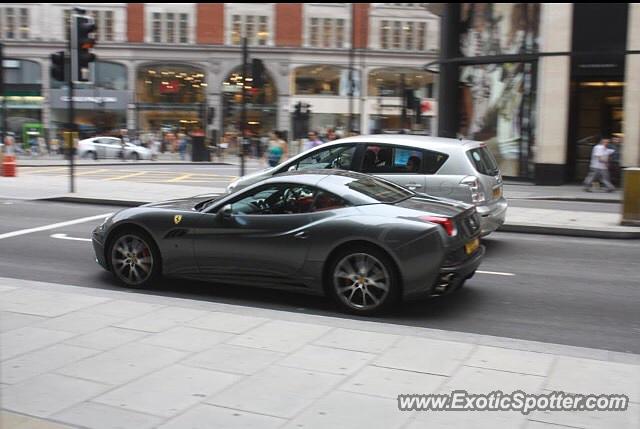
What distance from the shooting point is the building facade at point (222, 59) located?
5434cm

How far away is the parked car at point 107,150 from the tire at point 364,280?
115 feet

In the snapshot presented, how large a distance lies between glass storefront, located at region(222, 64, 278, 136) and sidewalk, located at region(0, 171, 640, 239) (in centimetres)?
3124

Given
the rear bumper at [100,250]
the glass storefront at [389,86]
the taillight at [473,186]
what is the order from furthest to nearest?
the glass storefront at [389,86], the taillight at [473,186], the rear bumper at [100,250]

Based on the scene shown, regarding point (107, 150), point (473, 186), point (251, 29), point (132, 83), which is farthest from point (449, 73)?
point (132, 83)

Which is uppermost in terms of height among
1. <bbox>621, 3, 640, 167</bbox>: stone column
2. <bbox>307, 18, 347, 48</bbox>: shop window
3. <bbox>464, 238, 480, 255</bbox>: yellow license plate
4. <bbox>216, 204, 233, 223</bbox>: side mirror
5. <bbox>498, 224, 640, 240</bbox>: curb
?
<bbox>307, 18, 347, 48</bbox>: shop window

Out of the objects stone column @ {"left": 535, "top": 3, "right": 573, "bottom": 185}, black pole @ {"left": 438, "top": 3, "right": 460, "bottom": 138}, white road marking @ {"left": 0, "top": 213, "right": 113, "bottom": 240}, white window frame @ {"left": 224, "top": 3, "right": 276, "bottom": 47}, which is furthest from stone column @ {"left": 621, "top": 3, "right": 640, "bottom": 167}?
white window frame @ {"left": 224, "top": 3, "right": 276, "bottom": 47}

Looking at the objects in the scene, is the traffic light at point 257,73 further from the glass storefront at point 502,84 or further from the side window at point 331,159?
the side window at point 331,159

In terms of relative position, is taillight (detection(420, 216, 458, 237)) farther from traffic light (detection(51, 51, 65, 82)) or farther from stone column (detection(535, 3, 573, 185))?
stone column (detection(535, 3, 573, 185))

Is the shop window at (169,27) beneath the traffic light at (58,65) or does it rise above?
above

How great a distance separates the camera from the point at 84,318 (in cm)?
629

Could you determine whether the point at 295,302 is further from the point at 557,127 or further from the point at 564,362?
the point at 557,127

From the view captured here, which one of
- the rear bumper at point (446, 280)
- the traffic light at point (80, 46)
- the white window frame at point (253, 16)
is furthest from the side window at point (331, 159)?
the white window frame at point (253, 16)

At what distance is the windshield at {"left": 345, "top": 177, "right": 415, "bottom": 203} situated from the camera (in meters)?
7.22

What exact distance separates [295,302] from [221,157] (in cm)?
3494
